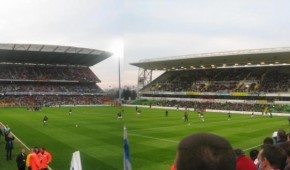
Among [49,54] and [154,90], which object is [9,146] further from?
[154,90]

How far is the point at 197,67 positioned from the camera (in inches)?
3499

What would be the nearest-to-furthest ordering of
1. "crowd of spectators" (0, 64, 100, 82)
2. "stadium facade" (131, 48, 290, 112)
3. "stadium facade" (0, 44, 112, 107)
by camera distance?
1. "stadium facade" (131, 48, 290, 112)
2. "stadium facade" (0, 44, 112, 107)
3. "crowd of spectators" (0, 64, 100, 82)

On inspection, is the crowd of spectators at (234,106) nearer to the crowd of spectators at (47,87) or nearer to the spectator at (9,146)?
the crowd of spectators at (47,87)

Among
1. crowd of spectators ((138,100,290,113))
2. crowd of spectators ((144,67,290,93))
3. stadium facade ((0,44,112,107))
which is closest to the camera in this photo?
crowd of spectators ((138,100,290,113))

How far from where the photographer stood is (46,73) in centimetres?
9950

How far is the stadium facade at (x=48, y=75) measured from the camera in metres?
86.2

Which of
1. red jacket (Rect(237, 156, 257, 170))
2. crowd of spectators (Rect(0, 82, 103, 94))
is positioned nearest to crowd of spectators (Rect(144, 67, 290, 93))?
crowd of spectators (Rect(0, 82, 103, 94))

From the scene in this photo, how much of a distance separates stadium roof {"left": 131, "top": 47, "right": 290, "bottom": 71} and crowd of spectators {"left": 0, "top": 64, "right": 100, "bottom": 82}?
1957cm

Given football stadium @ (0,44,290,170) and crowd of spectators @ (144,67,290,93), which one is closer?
football stadium @ (0,44,290,170)

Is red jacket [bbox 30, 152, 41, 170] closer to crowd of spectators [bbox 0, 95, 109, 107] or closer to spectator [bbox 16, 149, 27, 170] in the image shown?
spectator [bbox 16, 149, 27, 170]

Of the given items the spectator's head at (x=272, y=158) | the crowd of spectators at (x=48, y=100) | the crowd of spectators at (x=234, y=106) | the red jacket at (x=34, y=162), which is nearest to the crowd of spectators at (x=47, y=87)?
the crowd of spectators at (x=48, y=100)

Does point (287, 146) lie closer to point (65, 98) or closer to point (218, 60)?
point (218, 60)

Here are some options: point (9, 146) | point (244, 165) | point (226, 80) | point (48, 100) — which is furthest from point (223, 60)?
point (244, 165)

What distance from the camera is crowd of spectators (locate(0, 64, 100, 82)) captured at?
9450cm
